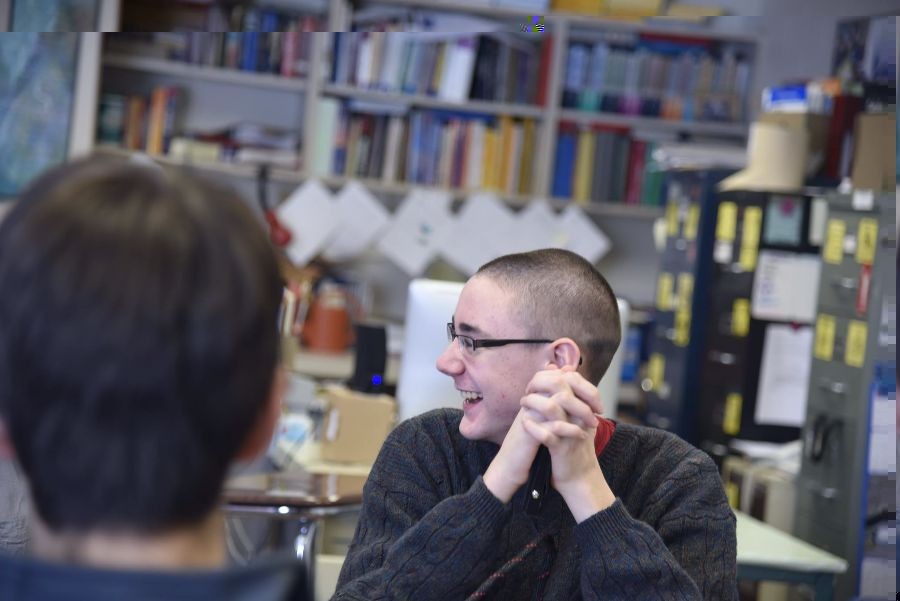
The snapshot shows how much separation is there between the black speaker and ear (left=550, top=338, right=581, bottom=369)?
162 cm

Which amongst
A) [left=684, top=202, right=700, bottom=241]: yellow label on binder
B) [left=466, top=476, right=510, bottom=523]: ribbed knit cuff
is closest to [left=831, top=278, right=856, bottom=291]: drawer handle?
[left=684, top=202, right=700, bottom=241]: yellow label on binder

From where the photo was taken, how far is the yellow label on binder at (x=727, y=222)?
4.51m

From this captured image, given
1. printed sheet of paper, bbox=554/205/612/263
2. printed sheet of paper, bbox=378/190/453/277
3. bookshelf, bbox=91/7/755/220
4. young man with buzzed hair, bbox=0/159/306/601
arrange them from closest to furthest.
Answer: young man with buzzed hair, bbox=0/159/306/601, bookshelf, bbox=91/7/755/220, printed sheet of paper, bbox=378/190/453/277, printed sheet of paper, bbox=554/205/612/263

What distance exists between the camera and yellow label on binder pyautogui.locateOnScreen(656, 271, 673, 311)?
4934mm

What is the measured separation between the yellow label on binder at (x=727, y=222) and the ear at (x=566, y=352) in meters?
3.04

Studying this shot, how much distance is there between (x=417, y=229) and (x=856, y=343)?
2287 millimetres

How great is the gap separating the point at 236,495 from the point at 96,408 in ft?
5.90

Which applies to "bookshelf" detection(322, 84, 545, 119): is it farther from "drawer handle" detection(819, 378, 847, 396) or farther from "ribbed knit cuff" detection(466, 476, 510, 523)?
"ribbed knit cuff" detection(466, 476, 510, 523)

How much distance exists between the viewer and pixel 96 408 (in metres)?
0.69

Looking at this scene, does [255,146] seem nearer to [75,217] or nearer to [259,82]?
[259,82]

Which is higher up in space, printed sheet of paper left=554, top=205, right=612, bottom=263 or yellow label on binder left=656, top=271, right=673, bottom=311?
printed sheet of paper left=554, top=205, right=612, bottom=263

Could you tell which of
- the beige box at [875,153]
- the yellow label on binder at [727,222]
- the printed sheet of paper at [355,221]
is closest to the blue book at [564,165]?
the printed sheet of paper at [355,221]

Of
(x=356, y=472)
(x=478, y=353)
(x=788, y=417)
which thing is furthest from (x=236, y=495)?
(x=788, y=417)

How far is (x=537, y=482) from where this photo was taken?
1.48 m
